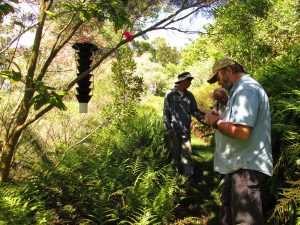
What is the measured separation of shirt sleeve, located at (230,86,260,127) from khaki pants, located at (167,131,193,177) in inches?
136

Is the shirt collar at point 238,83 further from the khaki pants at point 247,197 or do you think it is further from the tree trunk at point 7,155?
the tree trunk at point 7,155

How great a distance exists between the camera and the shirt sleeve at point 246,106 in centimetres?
295

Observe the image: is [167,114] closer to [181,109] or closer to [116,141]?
[181,109]

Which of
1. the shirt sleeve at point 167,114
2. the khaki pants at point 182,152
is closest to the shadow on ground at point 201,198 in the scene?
the khaki pants at point 182,152

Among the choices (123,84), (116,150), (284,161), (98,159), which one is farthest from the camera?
(123,84)

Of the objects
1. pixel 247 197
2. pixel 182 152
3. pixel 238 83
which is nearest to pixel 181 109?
pixel 182 152

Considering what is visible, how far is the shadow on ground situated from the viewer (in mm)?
5566

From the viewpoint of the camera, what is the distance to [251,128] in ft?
9.75

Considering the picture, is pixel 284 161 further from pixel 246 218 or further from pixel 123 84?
pixel 123 84

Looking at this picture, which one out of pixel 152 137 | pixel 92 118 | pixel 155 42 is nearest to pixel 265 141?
pixel 152 137

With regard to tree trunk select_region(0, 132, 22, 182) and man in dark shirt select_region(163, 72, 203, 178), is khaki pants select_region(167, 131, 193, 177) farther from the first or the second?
tree trunk select_region(0, 132, 22, 182)

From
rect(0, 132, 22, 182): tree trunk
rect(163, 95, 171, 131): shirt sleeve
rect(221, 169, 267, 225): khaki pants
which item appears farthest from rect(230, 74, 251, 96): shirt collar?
rect(163, 95, 171, 131): shirt sleeve

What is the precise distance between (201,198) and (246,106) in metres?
3.57

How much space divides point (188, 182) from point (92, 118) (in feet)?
18.8
